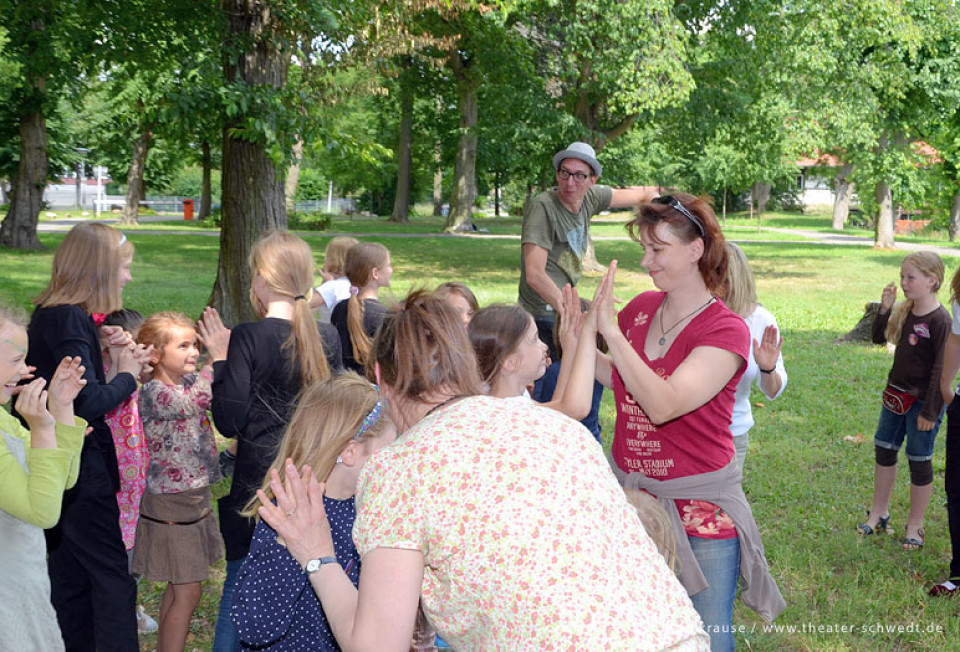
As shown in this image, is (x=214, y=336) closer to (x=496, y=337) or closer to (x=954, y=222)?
(x=496, y=337)

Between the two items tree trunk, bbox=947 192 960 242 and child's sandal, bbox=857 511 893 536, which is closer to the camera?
child's sandal, bbox=857 511 893 536

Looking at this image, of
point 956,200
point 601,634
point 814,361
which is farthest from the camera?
point 956,200

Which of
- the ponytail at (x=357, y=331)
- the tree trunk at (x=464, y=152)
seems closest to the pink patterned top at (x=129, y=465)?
the ponytail at (x=357, y=331)

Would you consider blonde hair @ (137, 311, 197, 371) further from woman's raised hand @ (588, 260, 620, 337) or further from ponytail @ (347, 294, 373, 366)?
woman's raised hand @ (588, 260, 620, 337)

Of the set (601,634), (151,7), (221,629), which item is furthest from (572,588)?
(151,7)

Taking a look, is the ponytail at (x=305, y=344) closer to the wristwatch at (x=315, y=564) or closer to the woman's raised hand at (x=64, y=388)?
the woman's raised hand at (x=64, y=388)

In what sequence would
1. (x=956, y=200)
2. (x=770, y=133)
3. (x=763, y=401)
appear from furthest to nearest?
1. (x=956, y=200)
2. (x=770, y=133)
3. (x=763, y=401)

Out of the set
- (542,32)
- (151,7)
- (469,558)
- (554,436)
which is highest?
(542,32)

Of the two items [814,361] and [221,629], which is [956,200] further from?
[221,629]

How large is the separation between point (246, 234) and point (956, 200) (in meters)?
37.7

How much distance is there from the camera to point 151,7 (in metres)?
10.1

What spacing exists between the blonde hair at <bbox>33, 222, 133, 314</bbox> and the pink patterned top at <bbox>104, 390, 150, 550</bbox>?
578mm

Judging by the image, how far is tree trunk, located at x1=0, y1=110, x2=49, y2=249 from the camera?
2355 cm

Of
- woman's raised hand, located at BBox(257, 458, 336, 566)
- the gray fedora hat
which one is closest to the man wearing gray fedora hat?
the gray fedora hat
